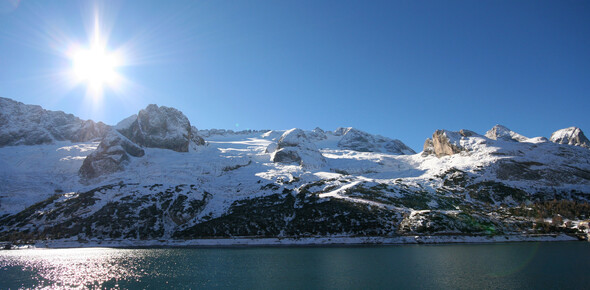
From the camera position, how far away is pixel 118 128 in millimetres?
160875

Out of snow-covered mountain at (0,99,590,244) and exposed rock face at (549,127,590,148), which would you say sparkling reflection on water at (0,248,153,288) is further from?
exposed rock face at (549,127,590,148)

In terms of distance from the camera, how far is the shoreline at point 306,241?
236ft

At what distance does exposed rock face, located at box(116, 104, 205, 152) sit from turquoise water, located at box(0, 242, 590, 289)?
312 ft

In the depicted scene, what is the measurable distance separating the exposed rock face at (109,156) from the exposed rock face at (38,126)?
57272 mm

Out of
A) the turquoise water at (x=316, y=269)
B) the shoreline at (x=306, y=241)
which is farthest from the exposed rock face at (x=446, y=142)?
the turquoise water at (x=316, y=269)

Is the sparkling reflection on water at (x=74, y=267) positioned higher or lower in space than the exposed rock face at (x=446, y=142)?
lower

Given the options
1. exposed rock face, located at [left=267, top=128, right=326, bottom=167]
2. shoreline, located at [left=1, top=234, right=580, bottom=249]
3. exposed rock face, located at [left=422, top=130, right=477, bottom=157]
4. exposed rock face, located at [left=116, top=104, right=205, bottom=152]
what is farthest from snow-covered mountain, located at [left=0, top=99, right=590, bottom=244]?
shoreline, located at [left=1, top=234, right=580, bottom=249]

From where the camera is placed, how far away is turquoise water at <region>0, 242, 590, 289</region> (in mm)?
36844

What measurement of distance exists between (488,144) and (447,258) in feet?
332

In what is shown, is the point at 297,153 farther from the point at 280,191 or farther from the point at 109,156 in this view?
the point at 109,156

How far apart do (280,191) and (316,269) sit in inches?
2293

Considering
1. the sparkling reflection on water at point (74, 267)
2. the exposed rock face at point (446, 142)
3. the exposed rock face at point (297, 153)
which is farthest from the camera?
the exposed rock face at point (297, 153)

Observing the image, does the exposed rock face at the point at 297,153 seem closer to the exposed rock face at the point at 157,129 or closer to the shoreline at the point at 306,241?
the exposed rock face at the point at 157,129

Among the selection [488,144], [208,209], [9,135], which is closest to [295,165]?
[208,209]
